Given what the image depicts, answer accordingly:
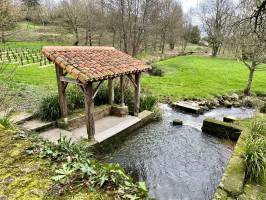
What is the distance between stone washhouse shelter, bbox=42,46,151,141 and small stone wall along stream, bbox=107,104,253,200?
178 centimetres

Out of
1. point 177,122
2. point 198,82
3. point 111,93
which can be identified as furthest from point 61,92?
point 198,82

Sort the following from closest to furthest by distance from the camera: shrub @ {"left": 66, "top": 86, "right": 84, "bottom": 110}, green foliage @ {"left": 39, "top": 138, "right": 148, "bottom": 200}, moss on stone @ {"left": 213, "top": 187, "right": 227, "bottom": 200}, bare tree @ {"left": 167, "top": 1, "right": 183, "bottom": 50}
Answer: green foliage @ {"left": 39, "top": 138, "right": 148, "bottom": 200} → moss on stone @ {"left": 213, "top": 187, "right": 227, "bottom": 200} → shrub @ {"left": 66, "top": 86, "right": 84, "bottom": 110} → bare tree @ {"left": 167, "top": 1, "right": 183, "bottom": 50}

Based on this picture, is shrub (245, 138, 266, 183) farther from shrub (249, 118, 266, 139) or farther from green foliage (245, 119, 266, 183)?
shrub (249, 118, 266, 139)

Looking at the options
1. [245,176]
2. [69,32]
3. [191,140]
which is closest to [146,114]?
[191,140]

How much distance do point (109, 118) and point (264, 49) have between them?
10946 mm

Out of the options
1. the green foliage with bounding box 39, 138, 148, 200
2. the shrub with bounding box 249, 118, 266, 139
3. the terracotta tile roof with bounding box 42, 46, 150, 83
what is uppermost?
the terracotta tile roof with bounding box 42, 46, 150, 83

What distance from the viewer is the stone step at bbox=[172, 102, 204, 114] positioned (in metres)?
12.5

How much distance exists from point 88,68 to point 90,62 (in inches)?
24.1

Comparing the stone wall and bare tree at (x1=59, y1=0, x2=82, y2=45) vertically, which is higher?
bare tree at (x1=59, y1=0, x2=82, y2=45)

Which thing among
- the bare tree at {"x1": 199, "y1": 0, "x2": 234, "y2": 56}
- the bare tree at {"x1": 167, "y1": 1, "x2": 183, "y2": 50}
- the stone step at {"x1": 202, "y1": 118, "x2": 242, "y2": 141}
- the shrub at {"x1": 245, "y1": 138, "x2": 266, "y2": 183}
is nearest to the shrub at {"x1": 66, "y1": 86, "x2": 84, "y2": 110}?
the stone step at {"x1": 202, "y1": 118, "x2": 242, "y2": 141}

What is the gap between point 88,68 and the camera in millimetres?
7453

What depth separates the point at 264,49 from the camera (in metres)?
13.9

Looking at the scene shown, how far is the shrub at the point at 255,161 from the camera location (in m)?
5.35

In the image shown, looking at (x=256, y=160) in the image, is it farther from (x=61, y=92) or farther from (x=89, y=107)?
(x=61, y=92)
